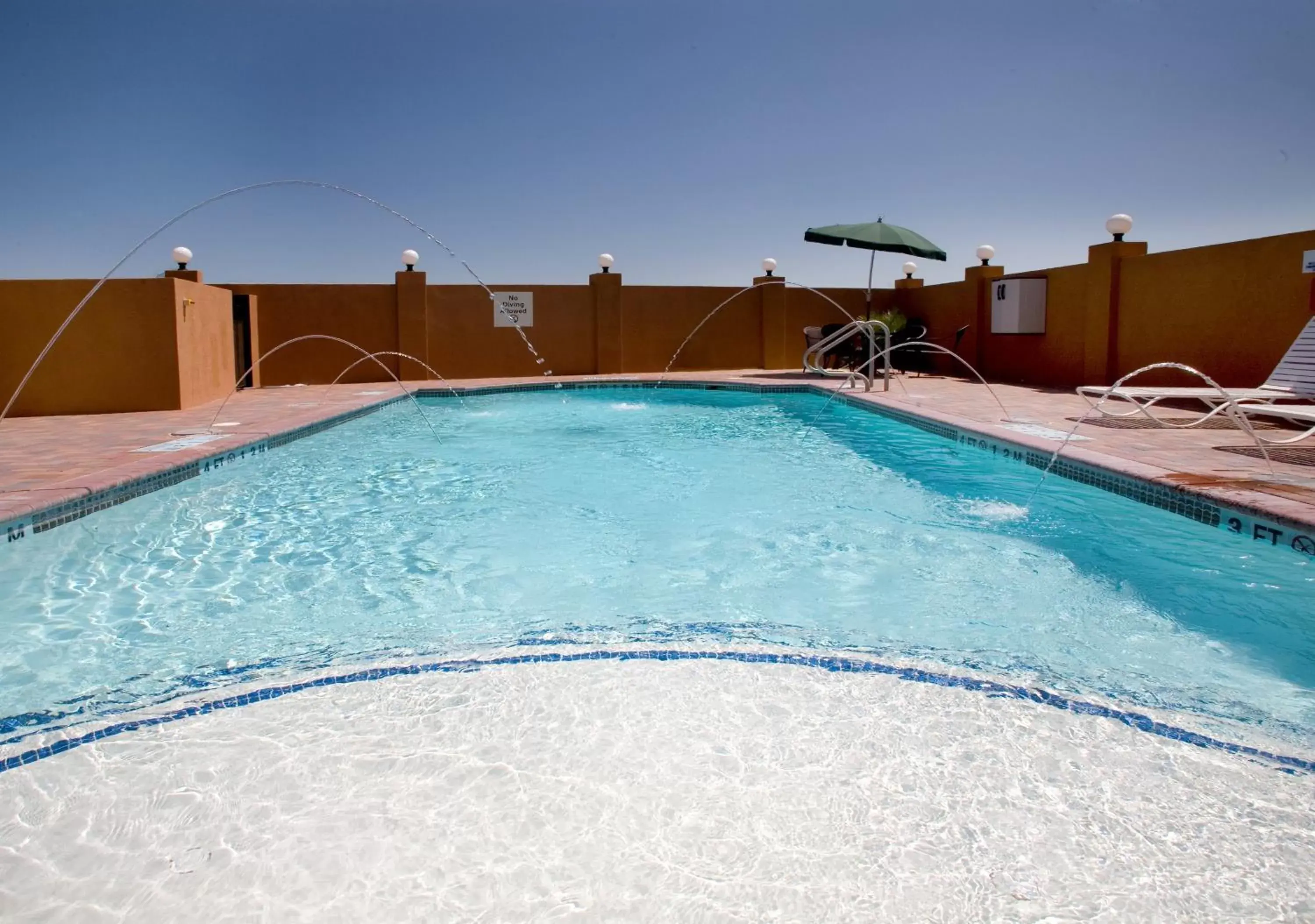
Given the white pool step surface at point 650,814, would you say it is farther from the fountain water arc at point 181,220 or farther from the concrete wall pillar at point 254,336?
the concrete wall pillar at point 254,336

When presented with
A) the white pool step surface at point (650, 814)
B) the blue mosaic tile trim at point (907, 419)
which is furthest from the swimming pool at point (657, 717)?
the blue mosaic tile trim at point (907, 419)

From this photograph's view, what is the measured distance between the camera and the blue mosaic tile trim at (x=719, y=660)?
228 centimetres

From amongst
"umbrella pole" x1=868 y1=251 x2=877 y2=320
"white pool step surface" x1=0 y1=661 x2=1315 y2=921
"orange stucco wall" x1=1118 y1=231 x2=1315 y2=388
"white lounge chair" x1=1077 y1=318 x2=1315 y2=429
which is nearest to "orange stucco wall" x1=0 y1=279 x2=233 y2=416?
"white pool step surface" x1=0 y1=661 x2=1315 y2=921

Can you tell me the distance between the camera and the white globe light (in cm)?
1032

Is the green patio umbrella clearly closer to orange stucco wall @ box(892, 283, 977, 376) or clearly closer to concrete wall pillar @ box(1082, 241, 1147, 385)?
concrete wall pillar @ box(1082, 241, 1147, 385)

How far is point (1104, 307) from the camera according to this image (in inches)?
417

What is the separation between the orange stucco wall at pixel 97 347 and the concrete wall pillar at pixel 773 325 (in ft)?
31.6

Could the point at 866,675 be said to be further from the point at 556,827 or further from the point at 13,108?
the point at 13,108

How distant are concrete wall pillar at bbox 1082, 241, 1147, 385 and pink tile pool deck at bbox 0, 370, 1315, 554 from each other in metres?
0.69

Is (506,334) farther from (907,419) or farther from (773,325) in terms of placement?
(907,419)

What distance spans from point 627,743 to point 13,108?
14349mm

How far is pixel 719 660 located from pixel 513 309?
12.7 m

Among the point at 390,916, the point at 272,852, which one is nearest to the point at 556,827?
the point at 390,916

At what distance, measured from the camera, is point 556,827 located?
1890 millimetres
